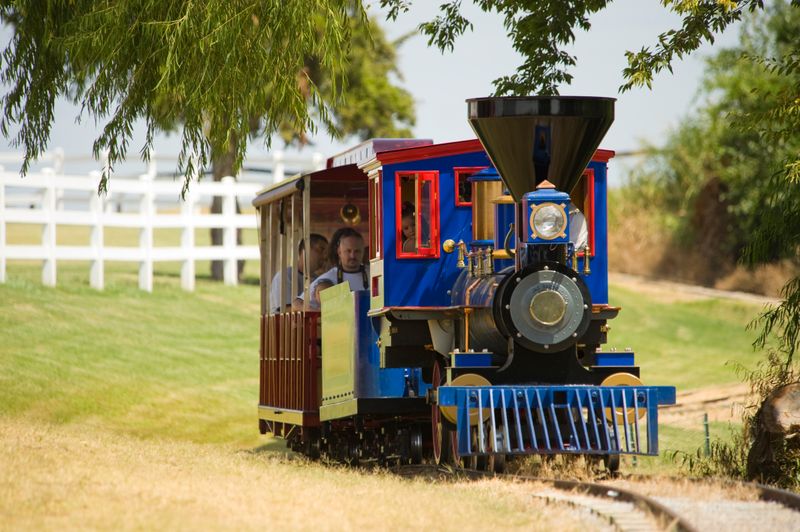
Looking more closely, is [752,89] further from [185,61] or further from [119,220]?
[119,220]

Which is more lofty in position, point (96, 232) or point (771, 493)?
point (96, 232)

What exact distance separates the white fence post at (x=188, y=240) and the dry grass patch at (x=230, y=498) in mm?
15526

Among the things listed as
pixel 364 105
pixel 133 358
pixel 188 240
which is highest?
pixel 364 105

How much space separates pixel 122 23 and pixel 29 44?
2.09 metres

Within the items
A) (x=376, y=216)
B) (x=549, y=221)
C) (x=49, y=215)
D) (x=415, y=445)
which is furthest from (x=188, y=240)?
(x=549, y=221)

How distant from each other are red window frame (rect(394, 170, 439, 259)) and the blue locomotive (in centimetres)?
1

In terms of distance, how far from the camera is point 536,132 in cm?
1118

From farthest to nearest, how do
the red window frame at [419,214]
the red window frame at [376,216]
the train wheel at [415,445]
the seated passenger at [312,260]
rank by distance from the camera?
1. the seated passenger at [312,260]
2. the train wheel at [415,445]
3. the red window frame at [376,216]
4. the red window frame at [419,214]

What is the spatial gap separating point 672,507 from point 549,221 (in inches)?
110

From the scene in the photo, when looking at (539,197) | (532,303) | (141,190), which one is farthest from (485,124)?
(141,190)

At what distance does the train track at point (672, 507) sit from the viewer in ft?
27.6

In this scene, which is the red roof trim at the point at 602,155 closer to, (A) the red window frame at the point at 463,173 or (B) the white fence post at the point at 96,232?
(A) the red window frame at the point at 463,173

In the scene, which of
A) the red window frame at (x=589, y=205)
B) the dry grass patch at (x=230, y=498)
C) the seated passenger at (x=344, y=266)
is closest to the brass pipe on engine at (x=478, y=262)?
the red window frame at (x=589, y=205)

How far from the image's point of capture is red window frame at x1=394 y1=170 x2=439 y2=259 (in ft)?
39.8
